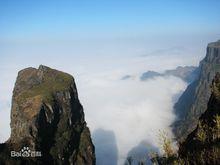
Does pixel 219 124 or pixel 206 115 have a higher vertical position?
pixel 219 124

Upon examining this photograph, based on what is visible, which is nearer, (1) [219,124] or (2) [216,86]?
(1) [219,124]

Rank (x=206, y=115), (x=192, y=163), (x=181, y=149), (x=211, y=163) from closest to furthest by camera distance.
Result: 1. (x=211, y=163)
2. (x=192, y=163)
3. (x=181, y=149)
4. (x=206, y=115)

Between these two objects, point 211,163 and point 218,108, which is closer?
point 211,163

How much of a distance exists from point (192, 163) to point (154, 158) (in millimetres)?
4666

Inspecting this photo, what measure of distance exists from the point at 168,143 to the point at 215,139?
6.56 metres

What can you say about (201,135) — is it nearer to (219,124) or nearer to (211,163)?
(219,124)

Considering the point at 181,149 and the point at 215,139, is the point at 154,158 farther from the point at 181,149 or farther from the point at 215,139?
the point at 181,149

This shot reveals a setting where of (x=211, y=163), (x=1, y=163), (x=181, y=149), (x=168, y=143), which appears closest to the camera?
(x=211, y=163)

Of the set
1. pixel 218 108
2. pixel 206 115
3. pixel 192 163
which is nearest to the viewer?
pixel 192 163

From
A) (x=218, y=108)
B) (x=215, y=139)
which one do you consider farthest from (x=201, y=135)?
(x=218, y=108)

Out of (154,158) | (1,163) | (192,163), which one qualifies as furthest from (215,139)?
(1,163)

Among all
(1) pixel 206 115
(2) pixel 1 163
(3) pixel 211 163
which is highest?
(3) pixel 211 163

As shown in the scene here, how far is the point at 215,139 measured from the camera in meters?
55.1

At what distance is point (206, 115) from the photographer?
119438 millimetres
